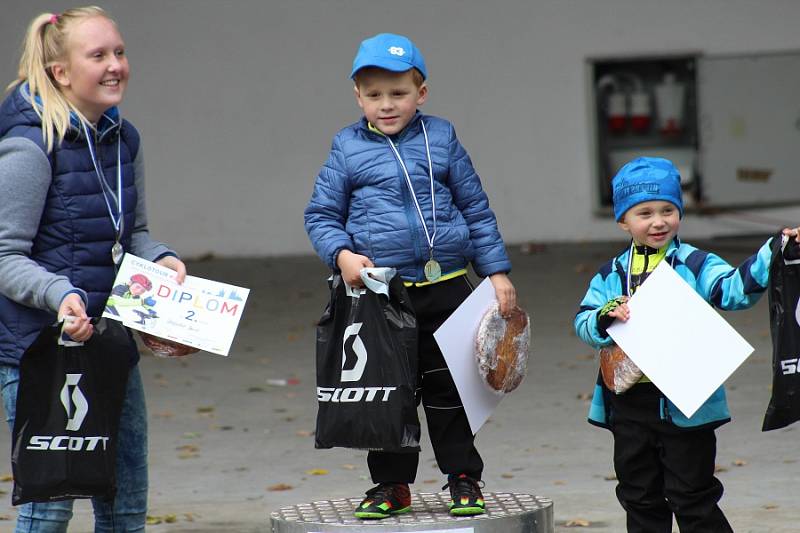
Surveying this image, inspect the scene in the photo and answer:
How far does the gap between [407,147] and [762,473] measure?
3.11 m

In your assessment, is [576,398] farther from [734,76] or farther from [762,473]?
[734,76]

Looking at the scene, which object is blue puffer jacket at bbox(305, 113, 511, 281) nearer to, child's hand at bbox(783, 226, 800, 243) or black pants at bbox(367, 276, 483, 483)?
black pants at bbox(367, 276, 483, 483)

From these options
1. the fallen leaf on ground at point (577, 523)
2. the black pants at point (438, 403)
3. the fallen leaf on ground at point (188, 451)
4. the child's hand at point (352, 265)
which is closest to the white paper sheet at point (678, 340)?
the black pants at point (438, 403)

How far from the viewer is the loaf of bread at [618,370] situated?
173 inches

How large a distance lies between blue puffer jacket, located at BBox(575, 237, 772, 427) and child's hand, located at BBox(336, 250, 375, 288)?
79cm

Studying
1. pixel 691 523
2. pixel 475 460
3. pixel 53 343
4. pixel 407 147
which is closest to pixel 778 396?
pixel 691 523

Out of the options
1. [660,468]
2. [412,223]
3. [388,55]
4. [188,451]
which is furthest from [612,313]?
[188,451]

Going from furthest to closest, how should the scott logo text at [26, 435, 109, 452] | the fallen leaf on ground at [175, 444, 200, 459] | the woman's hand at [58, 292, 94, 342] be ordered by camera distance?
the fallen leaf on ground at [175, 444, 200, 459]
the scott logo text at [26, 435, 109, 452]
the woman's hand at [58, 292, 94, 342]

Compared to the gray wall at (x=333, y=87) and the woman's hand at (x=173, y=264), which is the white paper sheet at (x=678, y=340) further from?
the gray wall at (x=333, y=87)

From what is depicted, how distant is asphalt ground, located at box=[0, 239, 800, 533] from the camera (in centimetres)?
625

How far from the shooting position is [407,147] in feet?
14.8

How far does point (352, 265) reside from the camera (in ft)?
14.2

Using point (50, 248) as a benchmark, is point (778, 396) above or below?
below

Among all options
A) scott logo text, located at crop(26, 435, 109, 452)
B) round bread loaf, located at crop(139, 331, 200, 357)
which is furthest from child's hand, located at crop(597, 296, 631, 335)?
scott logo text, located at crop(26, 435, 109, 452)
